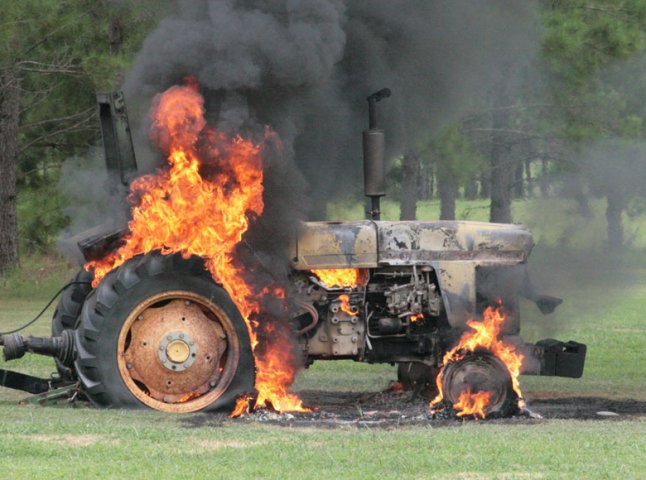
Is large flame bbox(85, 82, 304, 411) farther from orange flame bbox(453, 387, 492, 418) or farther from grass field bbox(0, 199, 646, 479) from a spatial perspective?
orange flame bbox(453, 387, 492, 418)

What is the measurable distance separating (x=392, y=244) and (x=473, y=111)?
12307mm

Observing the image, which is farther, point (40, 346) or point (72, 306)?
point (72, 306)

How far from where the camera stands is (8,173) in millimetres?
28516

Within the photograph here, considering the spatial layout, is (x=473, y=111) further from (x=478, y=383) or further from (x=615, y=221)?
(x=478, y=383)

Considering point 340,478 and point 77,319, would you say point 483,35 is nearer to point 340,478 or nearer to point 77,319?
point 77,319

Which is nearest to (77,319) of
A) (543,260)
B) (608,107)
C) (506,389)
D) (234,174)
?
(234,174)

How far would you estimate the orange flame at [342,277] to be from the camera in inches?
437

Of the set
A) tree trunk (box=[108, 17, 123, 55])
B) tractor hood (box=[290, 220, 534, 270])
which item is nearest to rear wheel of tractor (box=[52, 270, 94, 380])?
tractor hood (box=[290, 220, 534, 270])

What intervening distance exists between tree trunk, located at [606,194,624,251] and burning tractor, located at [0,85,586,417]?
3.27 meters

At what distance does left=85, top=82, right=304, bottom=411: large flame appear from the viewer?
35.1ft

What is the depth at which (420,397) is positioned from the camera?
11.9m

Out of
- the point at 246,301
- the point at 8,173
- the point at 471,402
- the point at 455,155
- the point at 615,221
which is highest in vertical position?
the point at 455,155

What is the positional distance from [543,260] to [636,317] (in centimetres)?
1189

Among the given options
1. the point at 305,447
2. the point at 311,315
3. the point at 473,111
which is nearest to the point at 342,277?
the point at 311,315
